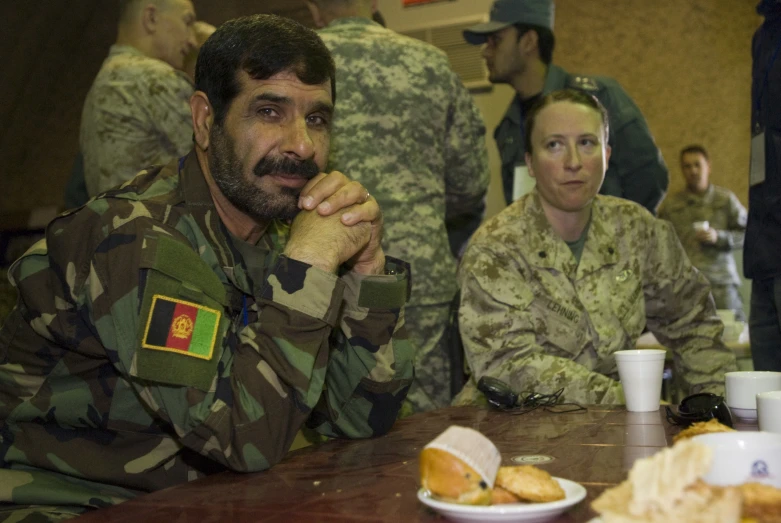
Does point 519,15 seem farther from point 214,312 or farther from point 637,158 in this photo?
point 214,312

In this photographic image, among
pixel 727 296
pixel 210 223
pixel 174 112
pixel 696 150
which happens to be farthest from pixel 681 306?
pixel 696 150

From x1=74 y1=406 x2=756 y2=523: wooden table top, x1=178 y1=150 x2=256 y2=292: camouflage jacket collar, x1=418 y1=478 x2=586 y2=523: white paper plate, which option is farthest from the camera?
x1=178 y1=150 x2=256 y2=292: camouflage jacket collar

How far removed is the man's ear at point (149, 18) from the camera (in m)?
3.26

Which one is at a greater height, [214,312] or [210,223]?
[210,223]

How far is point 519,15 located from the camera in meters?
3.65

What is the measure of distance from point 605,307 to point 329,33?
1.26 m

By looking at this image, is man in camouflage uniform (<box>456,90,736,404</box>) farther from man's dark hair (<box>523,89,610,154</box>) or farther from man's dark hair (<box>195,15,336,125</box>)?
man's dark hair (<box>195,15,336,125</box>)

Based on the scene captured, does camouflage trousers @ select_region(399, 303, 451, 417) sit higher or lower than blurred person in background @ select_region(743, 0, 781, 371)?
lower

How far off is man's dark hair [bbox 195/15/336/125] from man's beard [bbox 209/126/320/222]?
0.21 ft

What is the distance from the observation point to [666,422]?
4.85ft

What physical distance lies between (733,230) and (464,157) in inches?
159

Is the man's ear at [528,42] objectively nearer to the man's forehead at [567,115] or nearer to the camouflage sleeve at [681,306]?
the man's forehead at [567,115]

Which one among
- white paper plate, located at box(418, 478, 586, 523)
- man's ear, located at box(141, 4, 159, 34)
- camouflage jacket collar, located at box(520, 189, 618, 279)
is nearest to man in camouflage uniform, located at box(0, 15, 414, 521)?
white paper plate, located at box(418, 478, 586, 523)

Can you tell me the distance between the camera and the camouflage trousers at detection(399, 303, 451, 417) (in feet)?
9.21
